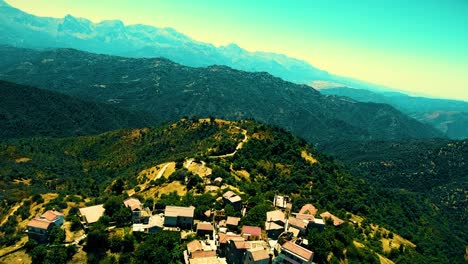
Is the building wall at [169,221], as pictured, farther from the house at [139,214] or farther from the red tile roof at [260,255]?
the red tile roof at [260,255]

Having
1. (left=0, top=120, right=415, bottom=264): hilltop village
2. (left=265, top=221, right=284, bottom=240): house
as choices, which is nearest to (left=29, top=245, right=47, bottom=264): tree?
(left=0, top=120, right=415, bottom=264): hilltop village

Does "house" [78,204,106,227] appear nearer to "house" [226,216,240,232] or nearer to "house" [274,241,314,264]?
"house" [226,216,240,232]

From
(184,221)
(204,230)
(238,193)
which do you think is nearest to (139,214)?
(184,221)

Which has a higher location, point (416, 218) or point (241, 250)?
point (241, 250)

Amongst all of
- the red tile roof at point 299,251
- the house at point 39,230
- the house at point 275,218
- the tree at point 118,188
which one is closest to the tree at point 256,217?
the house at point 275,218

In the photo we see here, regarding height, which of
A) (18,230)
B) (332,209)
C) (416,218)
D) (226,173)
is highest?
(226,173)

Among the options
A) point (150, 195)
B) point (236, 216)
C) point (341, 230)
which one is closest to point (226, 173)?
point (150, 195)

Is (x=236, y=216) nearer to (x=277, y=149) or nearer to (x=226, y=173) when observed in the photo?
(x=226, y=173)
